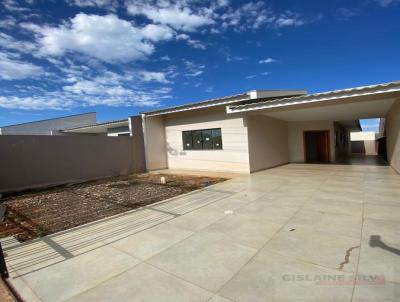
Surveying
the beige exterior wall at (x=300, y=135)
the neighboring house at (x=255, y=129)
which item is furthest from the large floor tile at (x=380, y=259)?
the beige exterior wall at (x=300, y=135)

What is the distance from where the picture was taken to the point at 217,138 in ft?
37.5

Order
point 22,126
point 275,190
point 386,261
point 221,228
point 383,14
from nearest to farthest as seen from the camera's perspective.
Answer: point 386,261, point 221,228, point 275,190, point 383,14, point 22,126

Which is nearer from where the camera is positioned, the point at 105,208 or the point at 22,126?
the point at 105,208

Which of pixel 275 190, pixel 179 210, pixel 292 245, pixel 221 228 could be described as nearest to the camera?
pixel 292 245

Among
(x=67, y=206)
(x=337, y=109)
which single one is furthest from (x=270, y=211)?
(x=337, y=109)

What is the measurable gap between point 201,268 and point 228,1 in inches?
356

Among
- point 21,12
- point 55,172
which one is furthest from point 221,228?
point 55,172

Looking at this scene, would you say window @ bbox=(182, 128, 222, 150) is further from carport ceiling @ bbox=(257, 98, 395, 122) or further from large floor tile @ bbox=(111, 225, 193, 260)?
large floor tile @ bbox=(111, 225, 193, 260)

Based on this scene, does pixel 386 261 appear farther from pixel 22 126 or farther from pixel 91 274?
pixel 22 126

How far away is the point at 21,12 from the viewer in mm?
6906

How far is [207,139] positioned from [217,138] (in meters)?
0.67

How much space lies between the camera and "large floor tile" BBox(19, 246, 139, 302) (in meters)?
2.59

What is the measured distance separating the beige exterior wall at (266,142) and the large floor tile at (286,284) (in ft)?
25.6

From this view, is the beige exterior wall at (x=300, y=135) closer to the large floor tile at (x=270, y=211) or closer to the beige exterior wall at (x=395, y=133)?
the beige exterior wall at (x=395, y=133)
